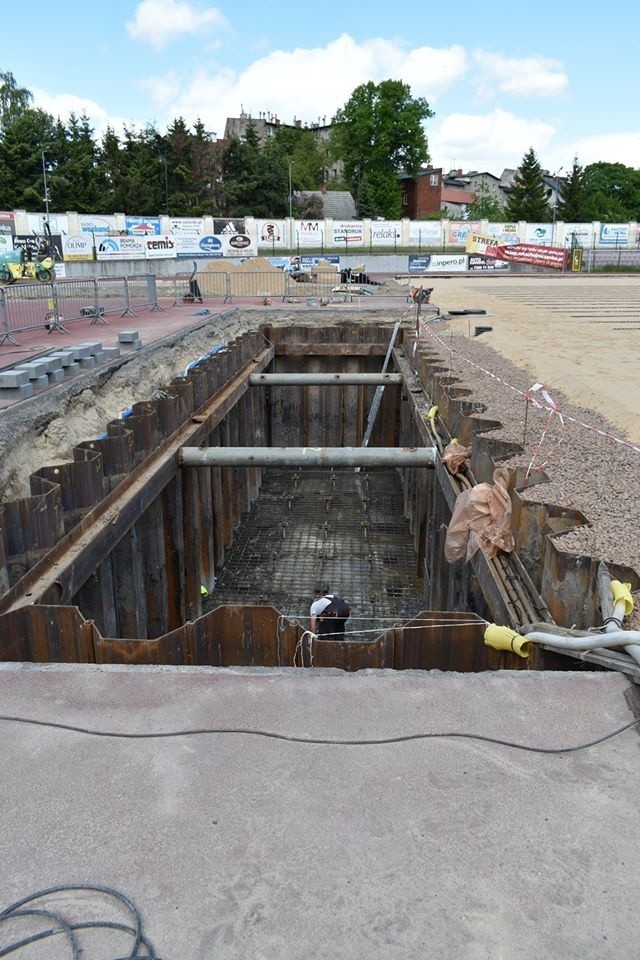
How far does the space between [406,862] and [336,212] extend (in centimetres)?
8939

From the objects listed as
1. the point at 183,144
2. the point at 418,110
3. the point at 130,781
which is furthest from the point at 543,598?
the point at 418,110

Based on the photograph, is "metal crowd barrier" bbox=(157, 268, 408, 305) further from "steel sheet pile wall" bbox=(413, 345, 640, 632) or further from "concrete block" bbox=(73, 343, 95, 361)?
"steel sheet pile wall" bbox=(413, 345, 640, 632)

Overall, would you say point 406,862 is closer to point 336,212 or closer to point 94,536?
point 94,536

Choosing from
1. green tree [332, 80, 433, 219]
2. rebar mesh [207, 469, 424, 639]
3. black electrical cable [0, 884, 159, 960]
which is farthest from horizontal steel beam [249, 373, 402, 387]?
green tree [332, 80, 433, 219]

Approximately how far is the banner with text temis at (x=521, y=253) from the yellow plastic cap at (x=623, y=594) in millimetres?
50783

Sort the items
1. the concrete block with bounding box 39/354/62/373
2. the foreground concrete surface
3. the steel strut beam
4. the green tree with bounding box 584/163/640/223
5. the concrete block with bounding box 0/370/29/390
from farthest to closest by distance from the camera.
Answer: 1. the green tree with bounding box 584/163/640/223
2. the concrete block with bounding box 39/354/62/373
3. the concrete block with bounding box 0/370/29/390
4. the steel strut beam
5. the foreground concrete surface

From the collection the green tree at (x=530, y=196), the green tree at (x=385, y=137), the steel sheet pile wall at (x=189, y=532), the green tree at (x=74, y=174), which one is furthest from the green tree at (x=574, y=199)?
the steel sheet pile wall at (x=189, y=532)

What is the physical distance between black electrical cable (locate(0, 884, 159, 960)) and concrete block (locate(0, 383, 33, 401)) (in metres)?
7.33

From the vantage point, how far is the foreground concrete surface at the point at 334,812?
7.69 feet

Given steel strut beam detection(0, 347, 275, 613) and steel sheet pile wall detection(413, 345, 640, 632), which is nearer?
steel sheet pile wall detection(413, 345, 640, 632)

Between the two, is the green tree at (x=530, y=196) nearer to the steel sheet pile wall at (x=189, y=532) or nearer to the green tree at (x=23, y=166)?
the green tree at (x=23, y=166)

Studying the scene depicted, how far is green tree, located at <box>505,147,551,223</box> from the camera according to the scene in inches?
3113

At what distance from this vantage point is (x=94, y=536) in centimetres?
634

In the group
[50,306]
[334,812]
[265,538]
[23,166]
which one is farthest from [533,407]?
[23,166]
